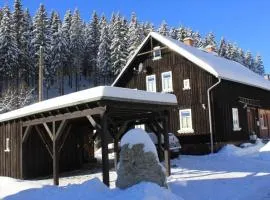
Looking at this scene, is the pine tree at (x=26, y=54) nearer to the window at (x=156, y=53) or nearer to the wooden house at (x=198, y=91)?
the wooden house at (x=198, y=91)

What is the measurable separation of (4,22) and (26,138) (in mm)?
46442

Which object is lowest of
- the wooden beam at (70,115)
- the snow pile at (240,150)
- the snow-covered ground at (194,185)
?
the snow-covered ground at (194,185)

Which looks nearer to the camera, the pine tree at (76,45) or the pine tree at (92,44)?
the pine tree at (76,45)

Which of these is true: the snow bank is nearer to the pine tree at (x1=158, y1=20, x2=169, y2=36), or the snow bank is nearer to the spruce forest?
the spruce forest

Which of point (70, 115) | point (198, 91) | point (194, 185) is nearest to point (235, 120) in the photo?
point (198, 91)

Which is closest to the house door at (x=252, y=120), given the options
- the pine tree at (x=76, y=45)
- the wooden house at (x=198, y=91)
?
the wooden house at (x=198, y=91)

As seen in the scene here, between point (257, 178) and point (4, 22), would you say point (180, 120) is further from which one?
point (4, 22)

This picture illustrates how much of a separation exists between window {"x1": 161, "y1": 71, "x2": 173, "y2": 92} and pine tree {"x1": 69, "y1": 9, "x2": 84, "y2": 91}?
42863 millimetres

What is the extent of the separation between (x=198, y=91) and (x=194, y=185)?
12843 millimetres

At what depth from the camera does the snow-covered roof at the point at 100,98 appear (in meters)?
13.6

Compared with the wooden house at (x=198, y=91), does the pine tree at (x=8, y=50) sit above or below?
above

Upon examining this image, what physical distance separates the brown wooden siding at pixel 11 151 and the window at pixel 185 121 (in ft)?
37.5

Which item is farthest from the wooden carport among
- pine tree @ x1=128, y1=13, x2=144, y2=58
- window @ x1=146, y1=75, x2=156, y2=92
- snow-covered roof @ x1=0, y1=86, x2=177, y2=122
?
pine tree @ x1=128, y1=13, x2=144, y2=58

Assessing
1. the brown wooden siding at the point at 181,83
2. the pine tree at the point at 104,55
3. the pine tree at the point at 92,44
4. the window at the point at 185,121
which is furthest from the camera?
the pine tree at the point at 92,44
